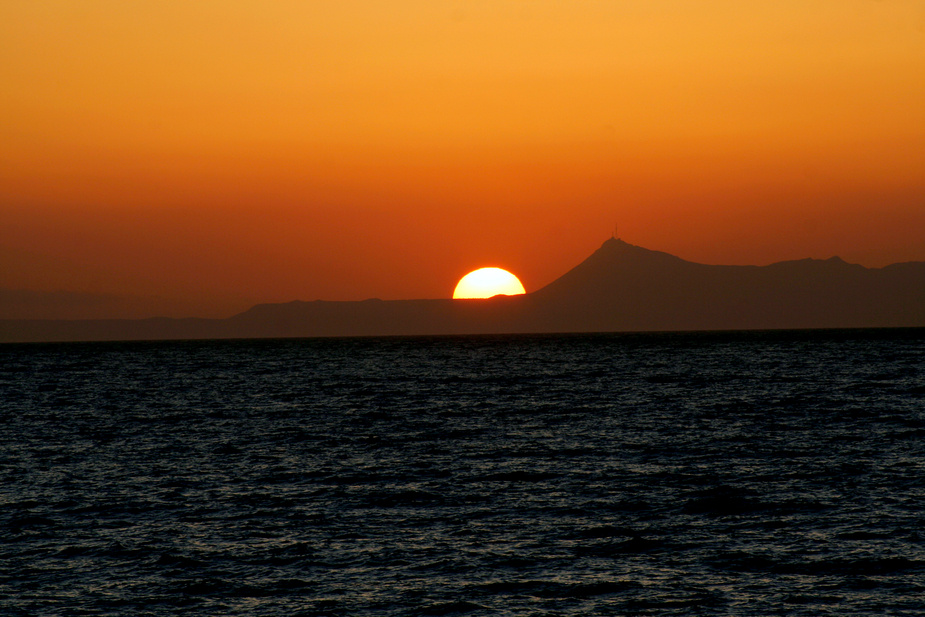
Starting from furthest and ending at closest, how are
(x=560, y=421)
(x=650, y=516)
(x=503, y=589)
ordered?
(x=560, y=421)
(x=650, y=516)
(x=503, y=589)

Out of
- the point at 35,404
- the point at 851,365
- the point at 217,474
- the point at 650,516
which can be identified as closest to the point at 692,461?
the point at 650,516

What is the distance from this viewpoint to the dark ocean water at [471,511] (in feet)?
65.9

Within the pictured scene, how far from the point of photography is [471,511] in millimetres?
27953

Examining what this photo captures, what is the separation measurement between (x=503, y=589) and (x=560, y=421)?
32531 millimetres

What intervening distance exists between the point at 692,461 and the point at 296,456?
16078 mm

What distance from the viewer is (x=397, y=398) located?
70562mm

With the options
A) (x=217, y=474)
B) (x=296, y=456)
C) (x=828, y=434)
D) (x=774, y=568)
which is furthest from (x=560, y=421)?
(x=774, y=568)

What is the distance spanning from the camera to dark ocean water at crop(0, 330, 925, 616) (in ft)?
65.9

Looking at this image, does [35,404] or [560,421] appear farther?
[35,404]

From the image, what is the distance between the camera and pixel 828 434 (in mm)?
44406

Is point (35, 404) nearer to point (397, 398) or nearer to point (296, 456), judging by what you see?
point (397, 398)

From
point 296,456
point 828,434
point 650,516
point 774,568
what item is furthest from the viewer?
point 828,434

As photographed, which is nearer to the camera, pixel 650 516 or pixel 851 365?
pixel 650 516

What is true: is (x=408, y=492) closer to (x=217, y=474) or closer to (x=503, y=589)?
(x=217, y=474)
